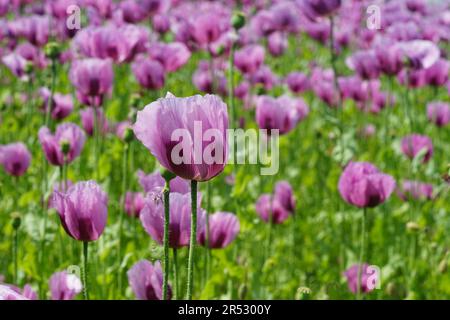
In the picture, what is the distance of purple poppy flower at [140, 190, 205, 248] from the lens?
1.54m

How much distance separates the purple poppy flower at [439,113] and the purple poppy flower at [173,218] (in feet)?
8.77

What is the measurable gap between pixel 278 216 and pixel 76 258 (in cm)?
87

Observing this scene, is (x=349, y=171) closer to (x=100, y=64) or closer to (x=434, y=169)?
(x=100, y=64)

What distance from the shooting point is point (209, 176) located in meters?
1.26

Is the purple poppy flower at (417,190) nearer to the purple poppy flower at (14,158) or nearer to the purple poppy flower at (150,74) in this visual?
the purple poppy flower at (150,74)

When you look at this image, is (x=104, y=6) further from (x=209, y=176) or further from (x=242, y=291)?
(x=209, y=176)

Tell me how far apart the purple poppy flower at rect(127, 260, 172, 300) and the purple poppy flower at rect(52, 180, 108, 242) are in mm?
247

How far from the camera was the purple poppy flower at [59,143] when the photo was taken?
229 centimetres

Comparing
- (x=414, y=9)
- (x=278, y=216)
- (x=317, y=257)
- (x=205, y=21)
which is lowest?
(x=317, y=257)

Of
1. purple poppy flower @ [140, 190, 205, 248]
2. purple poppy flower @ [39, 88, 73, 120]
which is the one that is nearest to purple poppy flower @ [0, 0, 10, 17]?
purple poppy flower @ [39, 88, 73, 120]

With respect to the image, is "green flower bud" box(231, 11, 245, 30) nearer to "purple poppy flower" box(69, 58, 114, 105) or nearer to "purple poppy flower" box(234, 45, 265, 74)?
"purple poppy flower" box(69, 58, 114, 105)

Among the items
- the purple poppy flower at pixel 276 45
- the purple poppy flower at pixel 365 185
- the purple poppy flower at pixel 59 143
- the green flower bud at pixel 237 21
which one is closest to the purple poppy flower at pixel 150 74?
the green flower bud at pixel 237 21
